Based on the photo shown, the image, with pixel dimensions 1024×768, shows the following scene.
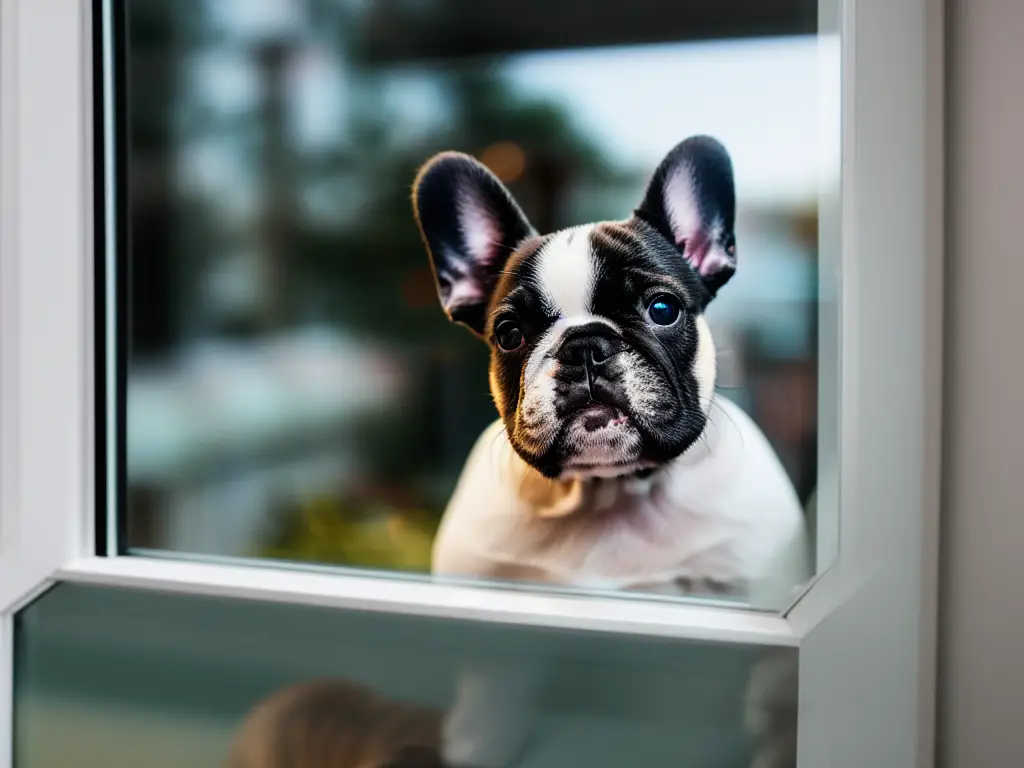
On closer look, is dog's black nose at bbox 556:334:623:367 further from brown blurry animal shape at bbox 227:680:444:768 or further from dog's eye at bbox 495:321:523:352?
brown blurry animal shape at bbox 227:680:444:768

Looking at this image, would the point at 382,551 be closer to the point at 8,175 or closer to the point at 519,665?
the point at 519,665

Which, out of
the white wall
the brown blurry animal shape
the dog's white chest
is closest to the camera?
the white wall

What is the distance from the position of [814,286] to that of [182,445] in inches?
33.0

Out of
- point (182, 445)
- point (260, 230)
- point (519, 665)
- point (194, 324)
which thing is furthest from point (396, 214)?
point (519, 665)

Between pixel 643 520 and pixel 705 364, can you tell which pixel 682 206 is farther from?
pixel 643 520

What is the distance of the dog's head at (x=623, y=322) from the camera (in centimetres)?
90

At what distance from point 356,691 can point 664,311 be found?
59 cm

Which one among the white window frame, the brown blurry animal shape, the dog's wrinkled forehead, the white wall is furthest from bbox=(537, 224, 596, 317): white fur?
Answer: the brown blurry animal shape

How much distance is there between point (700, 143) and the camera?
2.93ft

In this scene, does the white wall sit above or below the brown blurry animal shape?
above

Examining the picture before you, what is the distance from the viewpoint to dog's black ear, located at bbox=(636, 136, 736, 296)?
0.89 m

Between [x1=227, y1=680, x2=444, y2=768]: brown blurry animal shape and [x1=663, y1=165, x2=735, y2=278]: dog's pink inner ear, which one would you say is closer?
[x1=663, y1=165, x2=735, y2=278]: dog's pink inner ear

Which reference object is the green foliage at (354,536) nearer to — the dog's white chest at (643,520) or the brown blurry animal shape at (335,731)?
the dog's white chest at (643,520)

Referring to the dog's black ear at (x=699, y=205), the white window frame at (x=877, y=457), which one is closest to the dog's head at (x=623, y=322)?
the dog's black ear at (x=699, y=205)
